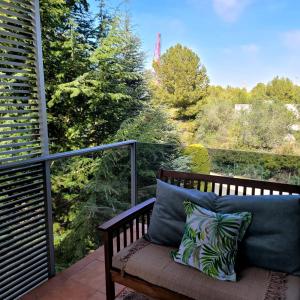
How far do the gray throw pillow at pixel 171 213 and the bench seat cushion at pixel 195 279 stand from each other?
0.35 ft

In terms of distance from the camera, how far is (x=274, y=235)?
1479mm

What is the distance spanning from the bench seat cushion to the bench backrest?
21.7 inches

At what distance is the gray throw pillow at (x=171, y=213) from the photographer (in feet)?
5.63

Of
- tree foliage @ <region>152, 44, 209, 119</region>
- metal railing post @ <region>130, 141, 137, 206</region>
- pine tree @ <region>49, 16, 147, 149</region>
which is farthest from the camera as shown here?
tree foliage @ <region>152, 44, 209, 119</region>

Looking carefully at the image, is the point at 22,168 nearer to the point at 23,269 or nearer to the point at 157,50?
the point at 23,269

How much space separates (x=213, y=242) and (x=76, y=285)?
1202 mm

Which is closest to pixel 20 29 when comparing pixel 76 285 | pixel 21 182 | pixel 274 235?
pixel 21 182

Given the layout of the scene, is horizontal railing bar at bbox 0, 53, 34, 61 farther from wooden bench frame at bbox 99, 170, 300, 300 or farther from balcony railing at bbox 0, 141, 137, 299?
wooden bench frame at bbox 99, 170, 300, 300

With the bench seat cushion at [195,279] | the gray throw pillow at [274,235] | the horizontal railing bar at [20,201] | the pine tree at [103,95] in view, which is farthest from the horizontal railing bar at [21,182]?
the pine tree at [103,95]

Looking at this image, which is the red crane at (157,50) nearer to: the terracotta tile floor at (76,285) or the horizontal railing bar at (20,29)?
the horizontal railing bar at (20,29)

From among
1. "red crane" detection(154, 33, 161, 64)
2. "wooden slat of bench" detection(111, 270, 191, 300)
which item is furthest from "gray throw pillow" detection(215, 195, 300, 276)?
"red crane" detection(154, 33, 161, 64)

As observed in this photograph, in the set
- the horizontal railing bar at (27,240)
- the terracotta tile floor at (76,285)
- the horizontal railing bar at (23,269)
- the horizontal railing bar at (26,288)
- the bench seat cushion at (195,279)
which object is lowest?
the terracotta tile floor at (76,285)

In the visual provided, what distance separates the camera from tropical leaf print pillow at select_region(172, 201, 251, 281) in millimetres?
1399

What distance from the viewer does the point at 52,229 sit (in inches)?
84.5
